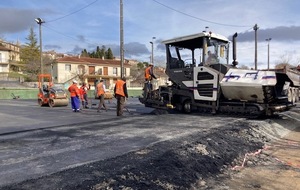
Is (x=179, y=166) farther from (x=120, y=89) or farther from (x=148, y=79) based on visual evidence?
(x=148, y=79)

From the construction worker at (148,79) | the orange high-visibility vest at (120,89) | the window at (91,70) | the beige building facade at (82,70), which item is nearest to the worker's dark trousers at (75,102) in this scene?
the orange high-visibility vest at (120,89)

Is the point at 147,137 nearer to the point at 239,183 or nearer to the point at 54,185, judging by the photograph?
the point at 239,183

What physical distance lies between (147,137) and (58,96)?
44.7 ft

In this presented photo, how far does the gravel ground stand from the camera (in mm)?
4434

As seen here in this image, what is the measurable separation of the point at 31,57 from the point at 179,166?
66.6 metres

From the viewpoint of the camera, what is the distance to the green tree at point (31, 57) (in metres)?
59.8

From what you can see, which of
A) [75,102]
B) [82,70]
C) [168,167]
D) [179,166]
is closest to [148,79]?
[75,102]

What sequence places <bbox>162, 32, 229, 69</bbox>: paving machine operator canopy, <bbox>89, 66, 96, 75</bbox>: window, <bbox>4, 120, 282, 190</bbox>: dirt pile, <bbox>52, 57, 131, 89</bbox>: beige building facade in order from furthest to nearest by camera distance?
<bbox>89, 66, 96, 75</bbox>: window < <bbox>52, 57, 131, 89</bbox>: beige building facade < <bbox>162, 32, 229, 69</bbox>: paving machine operator canopy < <bbox>4, 120, 282, 190</bbox>: dirt pile

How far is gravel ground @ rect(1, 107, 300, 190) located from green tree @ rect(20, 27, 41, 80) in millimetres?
55939

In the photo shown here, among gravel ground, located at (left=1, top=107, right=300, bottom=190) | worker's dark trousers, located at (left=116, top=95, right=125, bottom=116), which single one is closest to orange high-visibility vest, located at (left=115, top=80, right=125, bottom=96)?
worker's dark trousers, located at (left=116, top=95, right=125, bottom=116)

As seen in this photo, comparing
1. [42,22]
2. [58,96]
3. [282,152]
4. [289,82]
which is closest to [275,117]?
[289,82]

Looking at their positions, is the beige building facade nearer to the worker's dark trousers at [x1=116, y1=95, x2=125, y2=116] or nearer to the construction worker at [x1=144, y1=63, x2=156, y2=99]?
the construction worker at [x1=144, y1=63, x2=156, y2=99]

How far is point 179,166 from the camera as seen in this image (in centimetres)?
552

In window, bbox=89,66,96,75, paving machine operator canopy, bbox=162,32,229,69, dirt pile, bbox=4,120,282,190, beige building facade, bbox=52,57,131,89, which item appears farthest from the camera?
window, bbox=89,66,96,75
